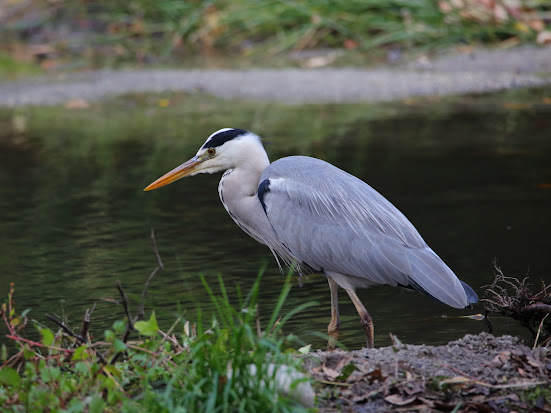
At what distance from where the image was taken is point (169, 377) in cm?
359

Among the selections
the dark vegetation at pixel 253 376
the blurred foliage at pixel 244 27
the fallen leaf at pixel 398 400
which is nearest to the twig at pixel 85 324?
the dark vegetation at pixel 253 376

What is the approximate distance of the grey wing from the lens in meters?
4.82

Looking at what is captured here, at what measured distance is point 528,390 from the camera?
3.59m

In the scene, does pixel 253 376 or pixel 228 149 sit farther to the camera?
pixel 228 149

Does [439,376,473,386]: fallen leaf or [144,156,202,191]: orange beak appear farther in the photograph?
[144,156,202,191]: orange beak

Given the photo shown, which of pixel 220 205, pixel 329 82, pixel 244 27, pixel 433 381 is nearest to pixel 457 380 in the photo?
pixel 433 381

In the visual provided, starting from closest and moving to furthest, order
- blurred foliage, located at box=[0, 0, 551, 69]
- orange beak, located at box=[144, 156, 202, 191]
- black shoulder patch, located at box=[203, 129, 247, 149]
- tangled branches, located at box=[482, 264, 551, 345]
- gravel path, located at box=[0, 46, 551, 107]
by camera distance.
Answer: tangled branches, located at box=[482, 264, 551, 345] → black shoulder patch, located at box=[203, 129, 247, 149] → orange beak, located at box=[144, 156, 202, 191] → gravel path, located at box=[0, 46, 551, 107] → blurred foliage, located at box=[0, 0, 551, 69]

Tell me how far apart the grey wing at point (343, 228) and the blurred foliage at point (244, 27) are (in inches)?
361

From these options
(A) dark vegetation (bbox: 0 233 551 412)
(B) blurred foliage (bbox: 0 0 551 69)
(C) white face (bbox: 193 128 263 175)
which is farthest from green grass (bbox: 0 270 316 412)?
(B) blurred foliage (bbox: 0 0 551 69)

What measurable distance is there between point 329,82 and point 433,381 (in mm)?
9289

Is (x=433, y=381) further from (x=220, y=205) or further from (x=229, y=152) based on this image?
(x=220, y=205)

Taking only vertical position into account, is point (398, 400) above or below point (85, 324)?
below

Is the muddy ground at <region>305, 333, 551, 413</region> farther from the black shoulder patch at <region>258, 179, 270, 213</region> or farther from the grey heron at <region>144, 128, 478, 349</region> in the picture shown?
the black shoulder patch at <region>258, 179, 270, 213</region>

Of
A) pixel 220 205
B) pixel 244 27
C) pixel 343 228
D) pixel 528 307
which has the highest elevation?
pixel 244 27
